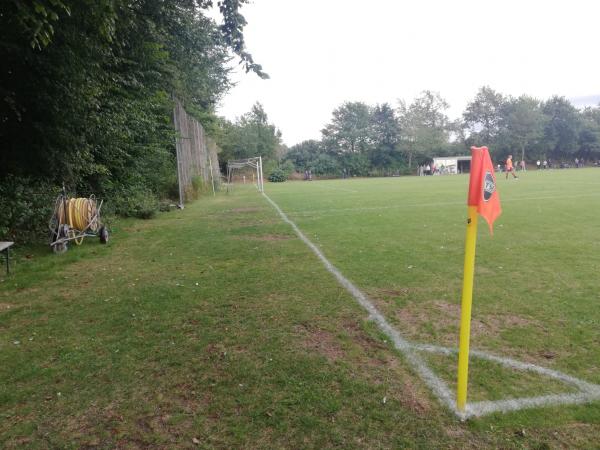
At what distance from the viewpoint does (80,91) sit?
7840 mm

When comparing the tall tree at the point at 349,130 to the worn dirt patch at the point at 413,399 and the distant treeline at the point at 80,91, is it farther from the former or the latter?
the worn dirt patch at the point at 413,399

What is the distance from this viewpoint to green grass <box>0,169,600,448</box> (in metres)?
2.39

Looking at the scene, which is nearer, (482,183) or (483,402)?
(482,183)

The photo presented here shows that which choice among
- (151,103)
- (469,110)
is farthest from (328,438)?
(469,110)

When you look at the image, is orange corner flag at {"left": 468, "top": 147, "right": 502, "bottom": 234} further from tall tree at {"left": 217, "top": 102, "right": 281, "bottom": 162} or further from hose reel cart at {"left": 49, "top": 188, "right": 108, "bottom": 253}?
tall tree at {"left": 217, "top": 102, "right": 281, "bottom": 162}

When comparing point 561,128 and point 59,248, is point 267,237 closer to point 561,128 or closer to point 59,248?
point 59,248

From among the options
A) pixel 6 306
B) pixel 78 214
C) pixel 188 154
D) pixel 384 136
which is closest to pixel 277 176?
pixel 384 136

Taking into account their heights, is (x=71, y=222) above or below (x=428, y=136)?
below

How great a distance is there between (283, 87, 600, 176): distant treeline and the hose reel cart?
5717cm

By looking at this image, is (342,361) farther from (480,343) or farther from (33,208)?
(33,208)

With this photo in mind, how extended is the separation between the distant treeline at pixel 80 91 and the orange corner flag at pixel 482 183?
4.14 meters

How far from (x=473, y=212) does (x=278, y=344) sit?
1.98 metres

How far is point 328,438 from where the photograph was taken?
2.30 m

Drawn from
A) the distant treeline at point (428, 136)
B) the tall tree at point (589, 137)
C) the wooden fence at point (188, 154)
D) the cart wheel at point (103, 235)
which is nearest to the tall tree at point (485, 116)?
the distant treeline at point (428, 136)
